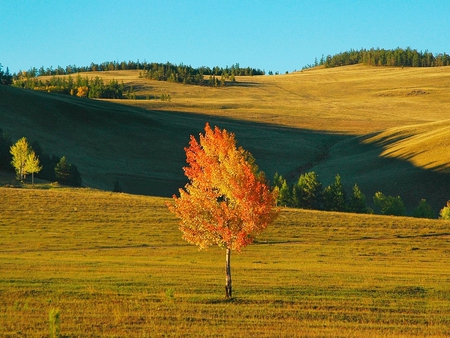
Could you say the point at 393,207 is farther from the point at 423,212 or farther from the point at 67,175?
the point at 67,175

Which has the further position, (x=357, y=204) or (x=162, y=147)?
(x=162, y=147)

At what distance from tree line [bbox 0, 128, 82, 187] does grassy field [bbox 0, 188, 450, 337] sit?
85.8 feet

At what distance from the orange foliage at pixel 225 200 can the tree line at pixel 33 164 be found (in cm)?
6377

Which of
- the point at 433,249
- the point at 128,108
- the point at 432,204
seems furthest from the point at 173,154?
the point at 433,249

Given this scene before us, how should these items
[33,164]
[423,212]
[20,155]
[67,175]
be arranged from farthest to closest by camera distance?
1. [67,175]
2. [20,155]
3. [33,164]
4. [423,212]

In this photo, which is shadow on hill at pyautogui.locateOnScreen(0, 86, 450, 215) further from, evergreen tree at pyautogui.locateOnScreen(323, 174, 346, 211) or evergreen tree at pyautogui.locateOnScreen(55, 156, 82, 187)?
evergreen tree at pyautogui.locateOnScreen(323, 174, 346, 211)

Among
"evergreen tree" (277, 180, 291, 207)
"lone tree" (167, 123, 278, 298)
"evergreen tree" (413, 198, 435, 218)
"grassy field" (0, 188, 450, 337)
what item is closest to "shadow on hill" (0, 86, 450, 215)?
"evergreen tree" (413, 198, 435, 218)

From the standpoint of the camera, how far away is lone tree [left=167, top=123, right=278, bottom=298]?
29000 mm

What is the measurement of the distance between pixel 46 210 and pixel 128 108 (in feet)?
407

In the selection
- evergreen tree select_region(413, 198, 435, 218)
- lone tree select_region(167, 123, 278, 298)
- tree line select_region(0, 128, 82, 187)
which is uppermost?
lone tree select_region(167, 123, 278, 298)

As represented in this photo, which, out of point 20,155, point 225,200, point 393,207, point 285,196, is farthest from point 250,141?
point 225,200

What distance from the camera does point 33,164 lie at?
8994 centimetres

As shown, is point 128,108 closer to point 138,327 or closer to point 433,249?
point 433,249

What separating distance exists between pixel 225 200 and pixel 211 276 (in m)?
7.83
